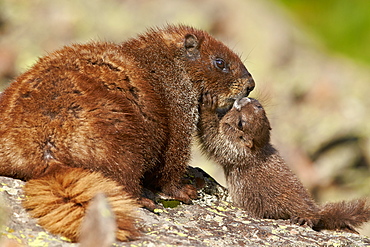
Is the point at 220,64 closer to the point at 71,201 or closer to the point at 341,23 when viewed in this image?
the point at 71,201

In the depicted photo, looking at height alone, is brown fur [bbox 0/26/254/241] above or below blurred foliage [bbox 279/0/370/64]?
below

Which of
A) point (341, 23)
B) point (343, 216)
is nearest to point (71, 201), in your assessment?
point (343, 216)

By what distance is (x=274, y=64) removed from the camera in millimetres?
14297

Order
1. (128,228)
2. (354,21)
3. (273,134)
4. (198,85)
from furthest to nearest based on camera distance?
(354,21)
(273,134)
(198,85)
(128,228)

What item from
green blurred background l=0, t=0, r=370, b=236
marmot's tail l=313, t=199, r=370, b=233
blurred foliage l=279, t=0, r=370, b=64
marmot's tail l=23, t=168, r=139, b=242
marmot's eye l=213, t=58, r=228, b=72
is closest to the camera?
marmot's tail l=23, t=168, r=139, b=242

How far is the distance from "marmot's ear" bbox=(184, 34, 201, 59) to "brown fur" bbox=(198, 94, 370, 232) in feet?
1.96

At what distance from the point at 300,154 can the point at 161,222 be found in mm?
8003

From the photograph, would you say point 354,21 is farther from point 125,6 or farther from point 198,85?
point 198,85

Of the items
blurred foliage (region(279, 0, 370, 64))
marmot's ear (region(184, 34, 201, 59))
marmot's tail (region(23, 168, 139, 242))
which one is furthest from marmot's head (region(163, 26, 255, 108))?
blurred foliage (region(279, 0, 370, 64))

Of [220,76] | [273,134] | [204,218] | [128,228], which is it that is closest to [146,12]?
[273,134]

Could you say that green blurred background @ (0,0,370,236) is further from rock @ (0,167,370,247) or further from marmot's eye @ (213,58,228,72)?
rock @ (0,167,370,247)

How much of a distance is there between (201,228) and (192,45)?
2.75 metres

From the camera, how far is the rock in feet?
17.4

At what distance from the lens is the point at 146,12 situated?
13648 millimetres
